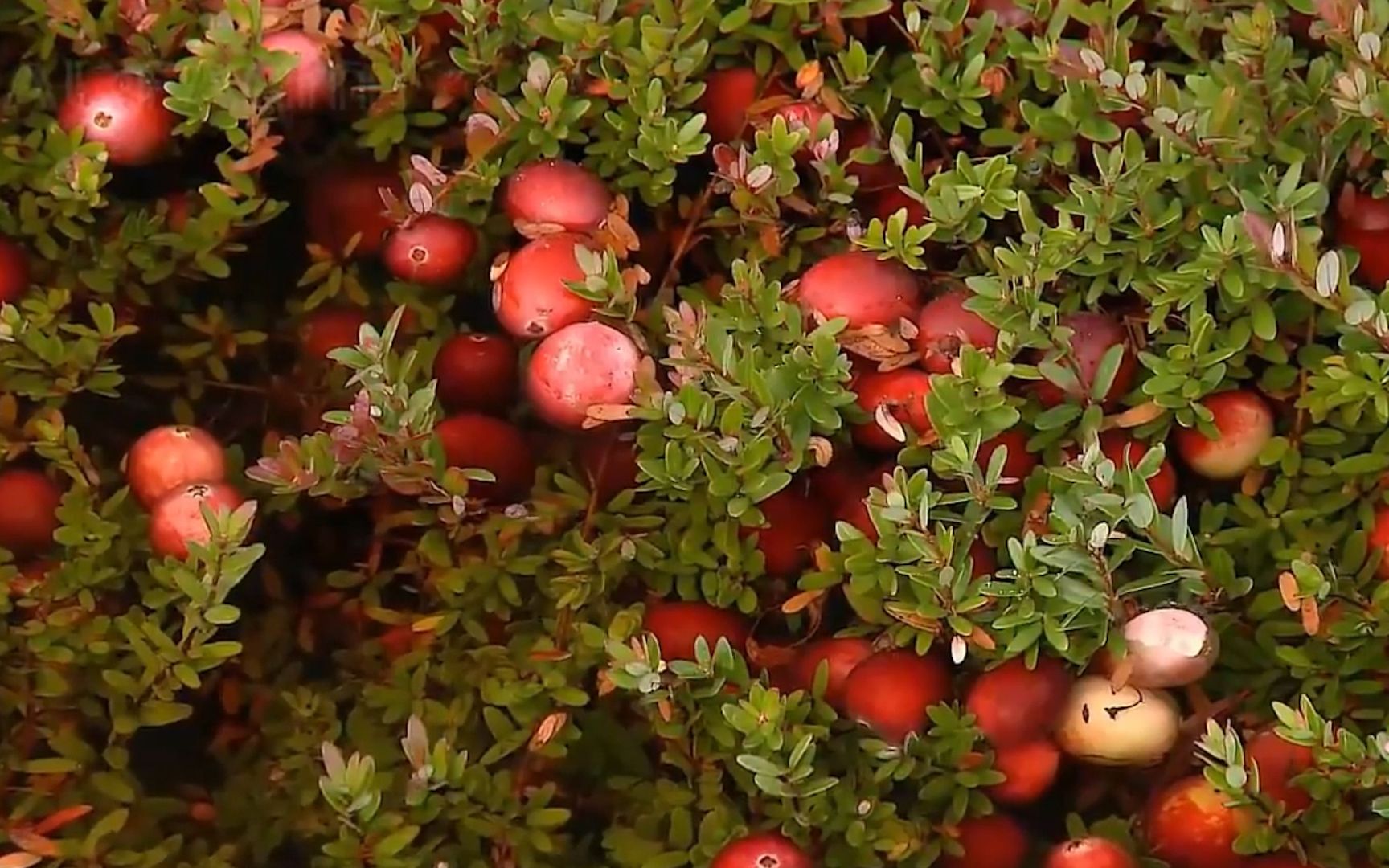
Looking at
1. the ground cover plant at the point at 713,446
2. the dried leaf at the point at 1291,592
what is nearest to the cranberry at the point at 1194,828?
the ground cover plant at the point at 713,446

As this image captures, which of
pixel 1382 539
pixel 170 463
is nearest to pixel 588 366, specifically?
pixel 170 463

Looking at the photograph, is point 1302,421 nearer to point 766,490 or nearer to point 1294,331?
point 1294,331

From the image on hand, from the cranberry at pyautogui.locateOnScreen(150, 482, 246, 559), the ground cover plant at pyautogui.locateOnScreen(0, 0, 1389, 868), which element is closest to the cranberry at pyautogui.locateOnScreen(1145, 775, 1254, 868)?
the ground cover plant at pyautogui.locateOnScreen(0, 0, 1389, 868)

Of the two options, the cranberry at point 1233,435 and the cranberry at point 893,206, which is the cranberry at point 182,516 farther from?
the cranberry at point 1233,435

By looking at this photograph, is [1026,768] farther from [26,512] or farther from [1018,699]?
[26,512]

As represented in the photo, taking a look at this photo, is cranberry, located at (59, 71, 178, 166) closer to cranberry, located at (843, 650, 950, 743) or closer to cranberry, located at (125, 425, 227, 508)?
cranberry, located at (125, 425, 227, 508)

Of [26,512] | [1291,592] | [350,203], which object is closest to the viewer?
[1291,592]

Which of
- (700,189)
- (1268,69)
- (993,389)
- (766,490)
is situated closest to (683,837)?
(766,490)
